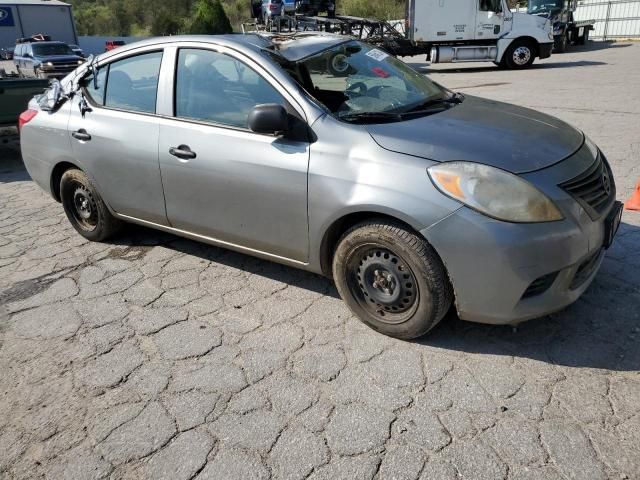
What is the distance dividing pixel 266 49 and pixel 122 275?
2.04 metres

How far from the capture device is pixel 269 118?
9.67 ft

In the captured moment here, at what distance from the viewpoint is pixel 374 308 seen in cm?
309

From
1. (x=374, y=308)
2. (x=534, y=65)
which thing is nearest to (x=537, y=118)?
(x=374, y=308)

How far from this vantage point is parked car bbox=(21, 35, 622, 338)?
2.62 meters

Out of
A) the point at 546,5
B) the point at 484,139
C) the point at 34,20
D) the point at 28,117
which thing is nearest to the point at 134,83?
the point at 28,117

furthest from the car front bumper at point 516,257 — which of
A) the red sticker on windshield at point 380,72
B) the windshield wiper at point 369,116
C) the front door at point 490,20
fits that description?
the front door at point 490,20

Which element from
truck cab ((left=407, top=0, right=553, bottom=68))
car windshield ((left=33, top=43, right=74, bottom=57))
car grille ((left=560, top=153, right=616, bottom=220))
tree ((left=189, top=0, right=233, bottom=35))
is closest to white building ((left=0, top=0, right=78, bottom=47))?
tree ((left=189, top=0, right=233, bottom=35))

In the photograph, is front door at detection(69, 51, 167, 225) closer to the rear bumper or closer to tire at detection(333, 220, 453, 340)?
tire at detection(333, 220, 453, 340)

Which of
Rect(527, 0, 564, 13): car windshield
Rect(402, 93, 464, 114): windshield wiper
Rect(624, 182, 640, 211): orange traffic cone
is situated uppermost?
Rect(527, 0, 564, 13): car windshield

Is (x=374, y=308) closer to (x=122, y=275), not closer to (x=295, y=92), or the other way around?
(x=295, y=92)

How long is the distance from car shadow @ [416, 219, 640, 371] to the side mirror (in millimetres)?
1496

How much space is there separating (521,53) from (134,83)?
17.4 meters

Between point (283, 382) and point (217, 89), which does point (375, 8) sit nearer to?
point (217, 89)

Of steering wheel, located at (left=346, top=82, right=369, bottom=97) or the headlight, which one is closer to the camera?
the headlight
